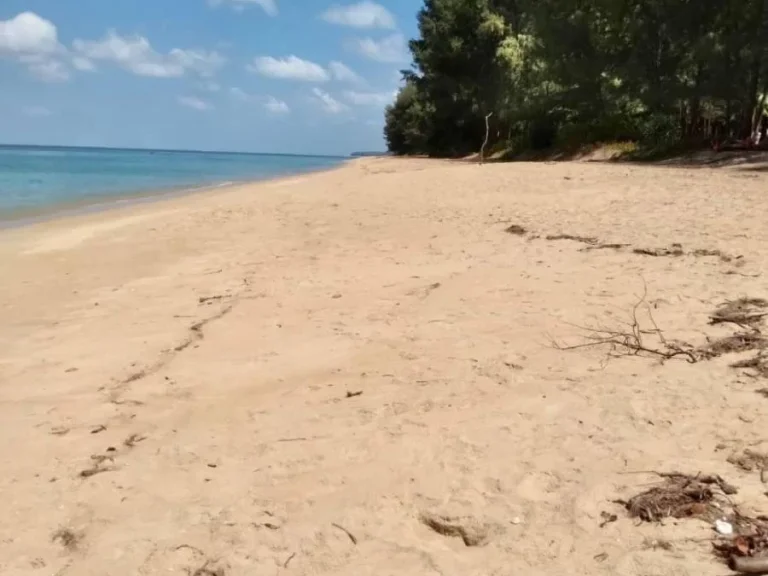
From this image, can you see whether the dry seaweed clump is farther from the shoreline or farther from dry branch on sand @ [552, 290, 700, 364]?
the shoreline

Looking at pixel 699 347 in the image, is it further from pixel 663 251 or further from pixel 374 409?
pixel 663 251

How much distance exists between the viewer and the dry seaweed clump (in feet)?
8.16

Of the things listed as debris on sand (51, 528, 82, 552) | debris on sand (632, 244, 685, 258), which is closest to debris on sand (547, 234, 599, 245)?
debris on sand (632, 244, 685, 258)

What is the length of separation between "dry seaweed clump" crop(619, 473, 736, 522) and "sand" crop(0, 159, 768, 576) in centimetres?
6

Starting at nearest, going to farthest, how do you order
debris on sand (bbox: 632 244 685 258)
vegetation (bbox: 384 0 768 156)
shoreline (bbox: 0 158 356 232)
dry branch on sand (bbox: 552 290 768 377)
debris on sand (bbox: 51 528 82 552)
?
debris on sand (bbox: 51 528 82 552)
dry branch on sand (bbox: 552 290 768 377)
debris on sand (bbox: 632 244 685 258)
shoreline (bbox: 0 158 356 232)
vegetation (bbox: 384 0 768 156)

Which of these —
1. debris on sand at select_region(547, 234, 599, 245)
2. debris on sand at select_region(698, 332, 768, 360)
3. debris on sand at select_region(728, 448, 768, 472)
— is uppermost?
debris on sand at select_region(547, 234, 599, 245)

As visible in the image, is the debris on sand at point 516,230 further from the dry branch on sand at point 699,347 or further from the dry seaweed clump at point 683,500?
the dry seaweed clump at point 683,500

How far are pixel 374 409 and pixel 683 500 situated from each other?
1597mm

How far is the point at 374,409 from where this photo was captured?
3691mm

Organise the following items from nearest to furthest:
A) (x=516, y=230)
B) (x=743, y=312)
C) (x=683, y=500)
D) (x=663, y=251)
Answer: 1. (x=683, y=500)
2. (x=743, y=312)
3. (x=663, y=251)
4. (x=516, y=230)

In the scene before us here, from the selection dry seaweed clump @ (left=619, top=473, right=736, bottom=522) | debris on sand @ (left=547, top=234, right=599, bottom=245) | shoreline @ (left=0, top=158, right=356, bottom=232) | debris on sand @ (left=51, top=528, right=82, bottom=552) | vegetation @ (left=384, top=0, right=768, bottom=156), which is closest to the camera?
dry seaweed clump @ (left=619, top=473, right=736, bottom=522)

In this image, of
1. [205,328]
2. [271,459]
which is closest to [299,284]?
→ [205,328]

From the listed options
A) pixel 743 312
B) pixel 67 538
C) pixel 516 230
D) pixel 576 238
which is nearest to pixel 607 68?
pixel 516 230

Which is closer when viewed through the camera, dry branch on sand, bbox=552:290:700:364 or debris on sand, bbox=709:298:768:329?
dry branch on sand, bbox=552:290:700:364
